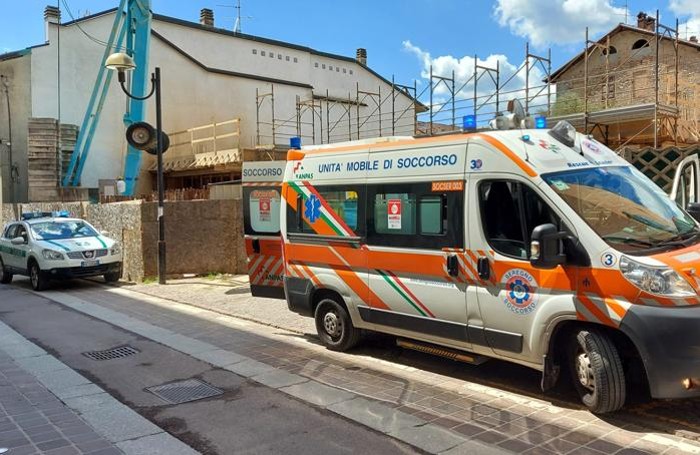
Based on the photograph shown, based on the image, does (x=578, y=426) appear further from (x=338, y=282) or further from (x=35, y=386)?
(x=35, y=386)

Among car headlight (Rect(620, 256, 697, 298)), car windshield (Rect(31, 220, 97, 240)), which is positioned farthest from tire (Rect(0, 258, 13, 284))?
car headlight (Rect(620, 256, 697, 298))

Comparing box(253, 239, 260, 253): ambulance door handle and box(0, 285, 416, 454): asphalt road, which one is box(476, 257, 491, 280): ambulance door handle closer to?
box(0, 285, 416, 454): asphalt road

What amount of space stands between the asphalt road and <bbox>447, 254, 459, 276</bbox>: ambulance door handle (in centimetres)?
177

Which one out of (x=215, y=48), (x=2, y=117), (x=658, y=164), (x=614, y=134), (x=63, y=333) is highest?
(x=215, y=48)

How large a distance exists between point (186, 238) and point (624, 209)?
1147cm

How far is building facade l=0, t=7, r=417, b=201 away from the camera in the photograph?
90.3ft

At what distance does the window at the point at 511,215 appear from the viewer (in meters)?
5.08

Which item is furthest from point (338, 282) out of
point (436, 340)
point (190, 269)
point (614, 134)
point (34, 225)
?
point (614, 134)

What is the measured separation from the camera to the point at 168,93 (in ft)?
98.5

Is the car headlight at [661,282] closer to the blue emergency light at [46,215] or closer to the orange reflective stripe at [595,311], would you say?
the orange reflective stripe at [595,311]

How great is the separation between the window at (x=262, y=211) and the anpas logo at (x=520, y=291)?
442 cm

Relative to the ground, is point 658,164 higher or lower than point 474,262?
higher

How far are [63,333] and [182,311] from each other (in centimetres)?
213

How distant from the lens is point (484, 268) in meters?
5.37
